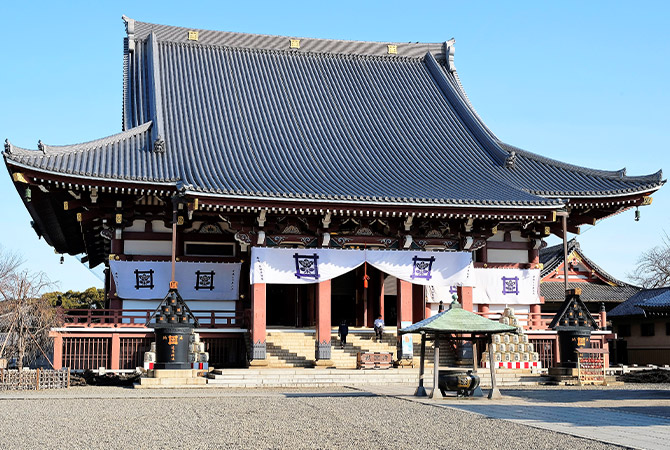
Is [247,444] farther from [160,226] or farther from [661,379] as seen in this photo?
[661,379]

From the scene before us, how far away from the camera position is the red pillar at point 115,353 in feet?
76.8

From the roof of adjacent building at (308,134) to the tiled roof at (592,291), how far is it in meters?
10.8

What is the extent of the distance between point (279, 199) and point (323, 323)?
4.09 meters

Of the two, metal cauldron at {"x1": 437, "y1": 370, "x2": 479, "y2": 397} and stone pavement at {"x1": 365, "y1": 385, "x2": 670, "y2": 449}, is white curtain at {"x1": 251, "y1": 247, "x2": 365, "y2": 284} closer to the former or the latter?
stone pavement at {"x1": 365, "y1": 385, "x2": 670, "y2": 449}

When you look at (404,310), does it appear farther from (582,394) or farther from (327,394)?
(582,394)

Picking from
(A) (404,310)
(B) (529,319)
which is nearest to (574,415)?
(A) (404,310)

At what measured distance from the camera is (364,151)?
29.3 metres

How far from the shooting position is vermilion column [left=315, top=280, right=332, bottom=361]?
2431 cm

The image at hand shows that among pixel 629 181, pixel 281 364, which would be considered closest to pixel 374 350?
pixel 281 364

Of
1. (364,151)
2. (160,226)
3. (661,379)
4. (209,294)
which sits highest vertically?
(364,151)

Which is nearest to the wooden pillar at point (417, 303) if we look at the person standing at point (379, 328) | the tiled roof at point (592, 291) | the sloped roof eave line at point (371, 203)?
the person standing at point (379, 328)

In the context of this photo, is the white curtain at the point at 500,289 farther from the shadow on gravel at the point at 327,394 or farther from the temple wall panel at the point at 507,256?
the shadow on gravel at the point at 327,394

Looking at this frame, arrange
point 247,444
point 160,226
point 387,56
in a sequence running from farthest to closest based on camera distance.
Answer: point 387,56, point 160,226, point 247,444

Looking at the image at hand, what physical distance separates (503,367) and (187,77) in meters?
17.3
